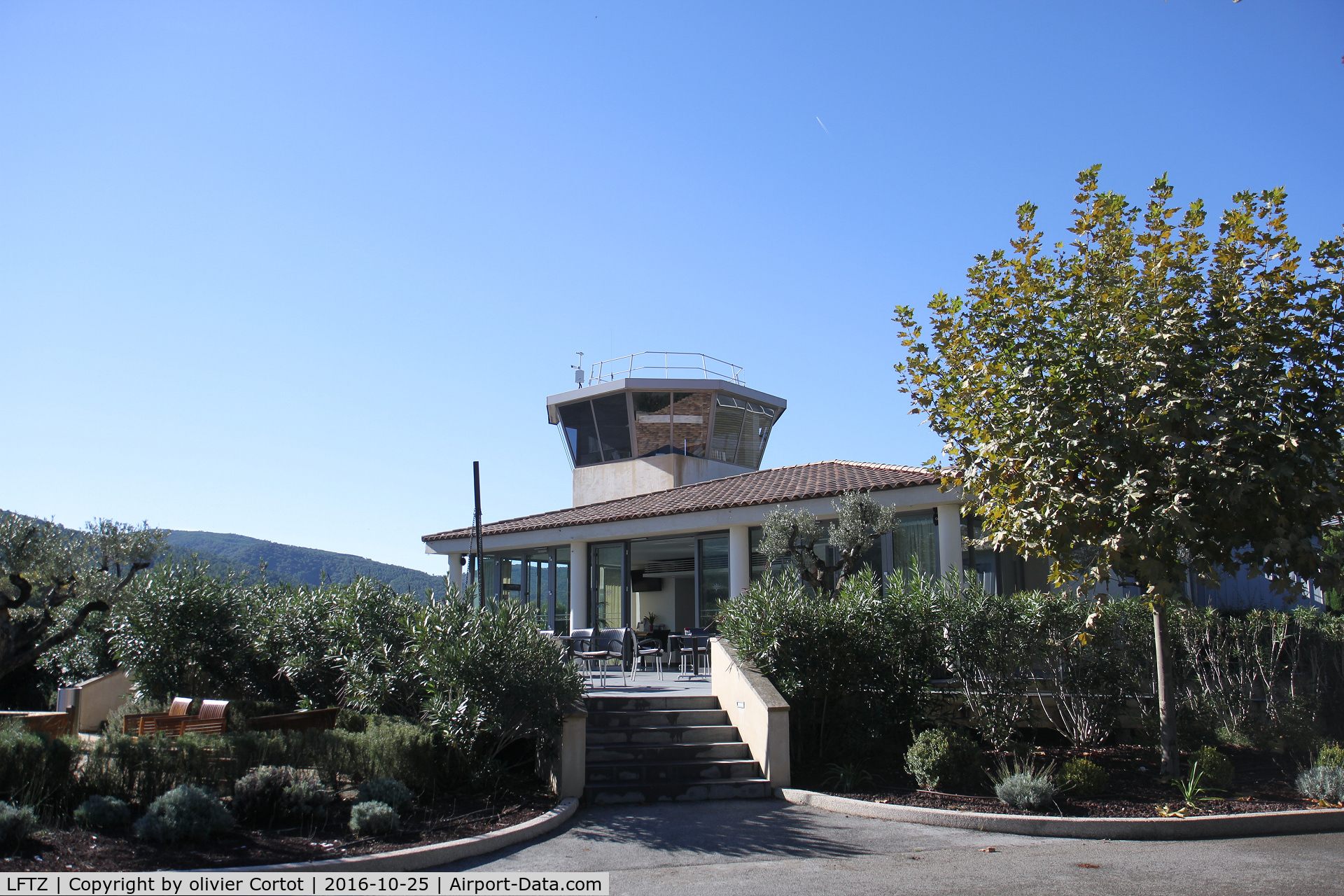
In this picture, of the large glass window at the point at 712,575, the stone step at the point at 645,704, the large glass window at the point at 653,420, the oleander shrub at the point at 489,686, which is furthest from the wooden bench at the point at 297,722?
the large glass window at the point at 653,420

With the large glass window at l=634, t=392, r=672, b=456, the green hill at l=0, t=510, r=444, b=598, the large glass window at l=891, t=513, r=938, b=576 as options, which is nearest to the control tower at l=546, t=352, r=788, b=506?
the large glass window at l=634, t=392, r=672, b=456

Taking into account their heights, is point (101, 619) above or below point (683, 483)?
below

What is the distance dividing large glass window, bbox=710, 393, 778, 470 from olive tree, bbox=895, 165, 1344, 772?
58.4 feet

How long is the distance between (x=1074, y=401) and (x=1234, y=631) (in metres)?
4.11

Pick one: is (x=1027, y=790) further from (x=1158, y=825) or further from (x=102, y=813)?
(x=102, y=813)

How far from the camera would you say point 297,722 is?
970cm

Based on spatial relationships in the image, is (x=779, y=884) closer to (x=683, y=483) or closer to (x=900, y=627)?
(x=900, y=627)

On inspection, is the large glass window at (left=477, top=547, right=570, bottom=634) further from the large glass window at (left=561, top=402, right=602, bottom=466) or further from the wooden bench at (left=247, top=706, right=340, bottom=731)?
the wooden bench at (left=247, top=706, right=340, bottom=731)

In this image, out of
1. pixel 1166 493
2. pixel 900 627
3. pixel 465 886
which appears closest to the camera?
pixel 465 886

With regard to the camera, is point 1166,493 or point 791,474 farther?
point 791,474

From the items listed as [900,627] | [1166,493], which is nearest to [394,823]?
[900,627]

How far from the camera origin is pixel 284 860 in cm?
616

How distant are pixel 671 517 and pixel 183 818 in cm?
1215

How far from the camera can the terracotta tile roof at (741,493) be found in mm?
16081
